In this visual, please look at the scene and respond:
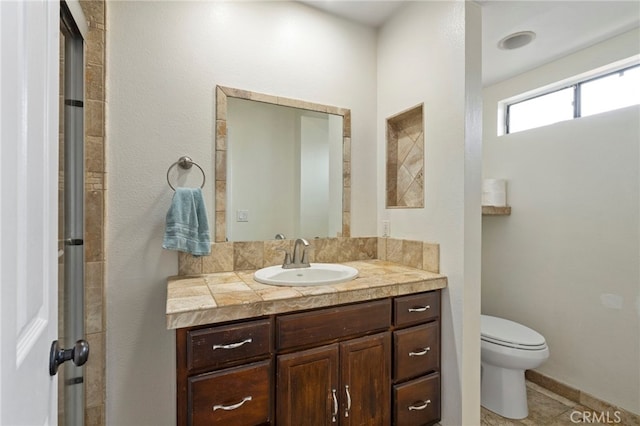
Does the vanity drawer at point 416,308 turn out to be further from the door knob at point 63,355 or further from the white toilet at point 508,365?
the door knob at point 63,355

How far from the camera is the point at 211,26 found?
66.2 inches

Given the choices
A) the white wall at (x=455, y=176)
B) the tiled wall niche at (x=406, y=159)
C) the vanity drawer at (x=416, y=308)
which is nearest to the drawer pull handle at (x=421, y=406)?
the white wall at (x=455, y=176)

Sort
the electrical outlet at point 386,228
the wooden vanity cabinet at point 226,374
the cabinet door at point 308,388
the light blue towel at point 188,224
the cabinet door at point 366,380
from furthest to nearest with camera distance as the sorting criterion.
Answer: the electrical outlet at point 386,228
the light blue towel at point 188,224
the cabinet door at point 366,380
the cabinet door at point 308,388
the wooden vanity cabinet at point 226,374

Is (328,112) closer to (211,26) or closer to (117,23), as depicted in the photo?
(211,26)

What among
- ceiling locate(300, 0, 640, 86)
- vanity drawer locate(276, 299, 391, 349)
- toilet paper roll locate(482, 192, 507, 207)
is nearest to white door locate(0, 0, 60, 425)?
vanity drawer locate(276, 299, 391, 349)

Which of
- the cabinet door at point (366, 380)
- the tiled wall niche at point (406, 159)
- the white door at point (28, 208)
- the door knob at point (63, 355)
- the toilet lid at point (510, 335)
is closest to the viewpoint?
the white door at point (28, 208)

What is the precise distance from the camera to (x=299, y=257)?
181cm

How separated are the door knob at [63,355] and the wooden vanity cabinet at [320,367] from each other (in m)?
0.40

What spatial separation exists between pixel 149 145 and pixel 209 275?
75 cm

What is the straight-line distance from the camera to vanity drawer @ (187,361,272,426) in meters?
1.08

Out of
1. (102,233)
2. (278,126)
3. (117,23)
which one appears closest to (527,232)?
(278,126)

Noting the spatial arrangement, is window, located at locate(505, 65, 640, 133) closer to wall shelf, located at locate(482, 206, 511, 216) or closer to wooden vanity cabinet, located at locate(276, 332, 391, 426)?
wall shelf, located at locate(482, 206, 511, 216)

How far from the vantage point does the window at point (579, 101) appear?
1.96 meters

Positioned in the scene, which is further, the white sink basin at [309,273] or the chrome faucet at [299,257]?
the chrome faucet at [299,257]
